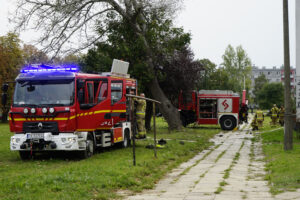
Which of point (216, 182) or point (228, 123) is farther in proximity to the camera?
point (228, 123)

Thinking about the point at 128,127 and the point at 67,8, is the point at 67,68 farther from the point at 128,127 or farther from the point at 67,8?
the point at 67,8

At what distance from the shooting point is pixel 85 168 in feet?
35.8

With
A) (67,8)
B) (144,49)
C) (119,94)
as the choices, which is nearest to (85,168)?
(119,94)

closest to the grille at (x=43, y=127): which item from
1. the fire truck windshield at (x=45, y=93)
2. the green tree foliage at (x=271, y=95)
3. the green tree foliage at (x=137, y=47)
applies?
the fire truck windshield at (x=45, y=93)

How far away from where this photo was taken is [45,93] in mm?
14047

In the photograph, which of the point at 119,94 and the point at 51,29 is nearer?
the point at 119,94

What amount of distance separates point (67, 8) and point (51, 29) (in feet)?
4.35

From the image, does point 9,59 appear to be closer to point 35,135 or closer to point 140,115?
point 140,115

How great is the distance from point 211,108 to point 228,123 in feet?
5.37

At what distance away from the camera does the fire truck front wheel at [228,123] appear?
33669 millimetres

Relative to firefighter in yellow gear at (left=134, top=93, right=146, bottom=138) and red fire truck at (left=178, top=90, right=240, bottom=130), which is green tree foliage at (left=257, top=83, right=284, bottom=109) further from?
firefighter in yellow gear at (left=134, top=93, right=146, bottom=138)

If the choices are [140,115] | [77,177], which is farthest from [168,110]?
[77,177]

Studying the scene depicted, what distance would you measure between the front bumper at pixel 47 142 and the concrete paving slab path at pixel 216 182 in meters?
3.30

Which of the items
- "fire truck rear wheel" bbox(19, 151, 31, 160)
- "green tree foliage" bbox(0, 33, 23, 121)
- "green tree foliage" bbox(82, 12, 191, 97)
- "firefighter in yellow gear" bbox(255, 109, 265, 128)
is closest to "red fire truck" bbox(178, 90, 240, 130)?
"firefighter in yellow gear" bbox(255, 109, 265, 128)
